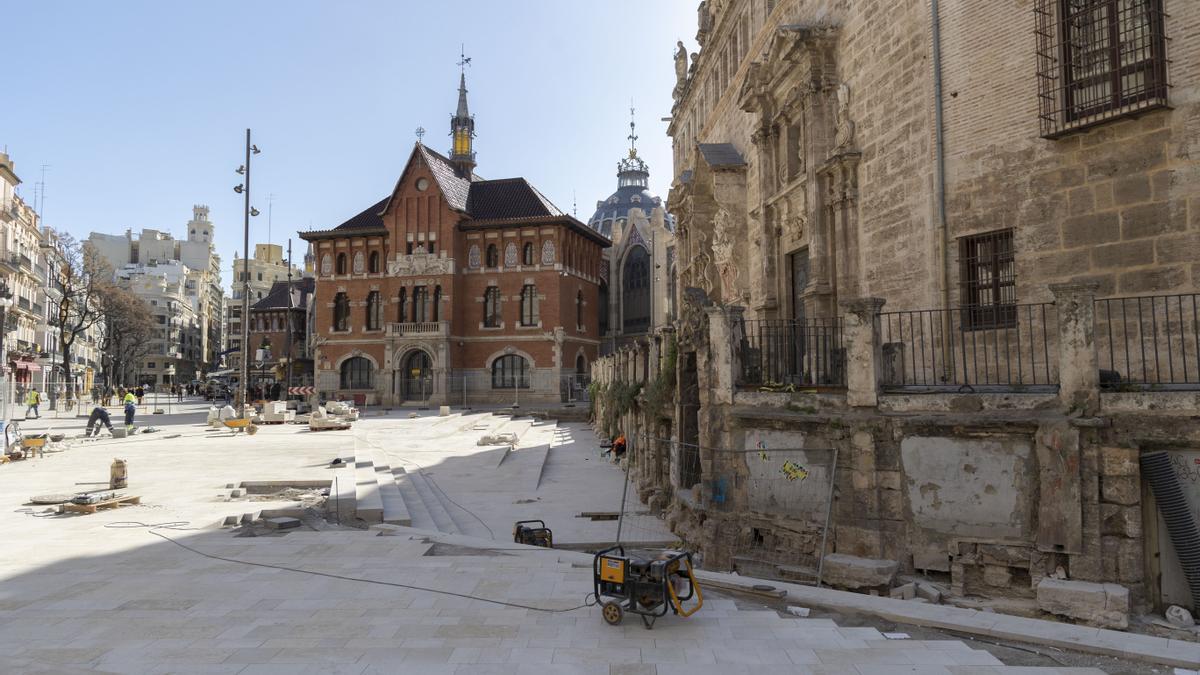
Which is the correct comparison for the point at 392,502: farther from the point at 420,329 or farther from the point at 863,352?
the point at 420,329

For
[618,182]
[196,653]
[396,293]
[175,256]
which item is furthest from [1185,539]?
[175,256]

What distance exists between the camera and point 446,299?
46250 millimetres

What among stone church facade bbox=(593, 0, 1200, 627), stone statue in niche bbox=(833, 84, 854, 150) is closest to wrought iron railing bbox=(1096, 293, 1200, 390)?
stone church facade bbox=(593, 0, 1200, 627)

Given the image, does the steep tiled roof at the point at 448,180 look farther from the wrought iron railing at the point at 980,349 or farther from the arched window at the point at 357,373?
the wrought iron railing at the point at 980,349

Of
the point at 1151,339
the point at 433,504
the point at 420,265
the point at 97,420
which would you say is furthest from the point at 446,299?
the point at 1151,339

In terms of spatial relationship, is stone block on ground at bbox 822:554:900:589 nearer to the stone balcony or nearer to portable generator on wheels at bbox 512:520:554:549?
portable generator on wheels at bbox 512:520:554:549

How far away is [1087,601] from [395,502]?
34.4 ft

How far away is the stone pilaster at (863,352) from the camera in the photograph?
8.62m

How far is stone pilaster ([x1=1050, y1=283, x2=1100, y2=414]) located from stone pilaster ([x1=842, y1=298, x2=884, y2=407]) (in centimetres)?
188

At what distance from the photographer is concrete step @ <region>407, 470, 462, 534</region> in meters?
12.7

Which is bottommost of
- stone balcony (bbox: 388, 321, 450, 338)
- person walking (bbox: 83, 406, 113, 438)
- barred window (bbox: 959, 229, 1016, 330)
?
person walking (bbox: 83, 406, 113, 438)

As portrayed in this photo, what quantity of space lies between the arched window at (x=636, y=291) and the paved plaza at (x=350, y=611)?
46744mm

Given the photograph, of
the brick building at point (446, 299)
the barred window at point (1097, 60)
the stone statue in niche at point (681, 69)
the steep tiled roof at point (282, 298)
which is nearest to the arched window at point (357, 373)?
the brick building at point (446, 299)

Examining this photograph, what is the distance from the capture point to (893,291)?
1230 cm
